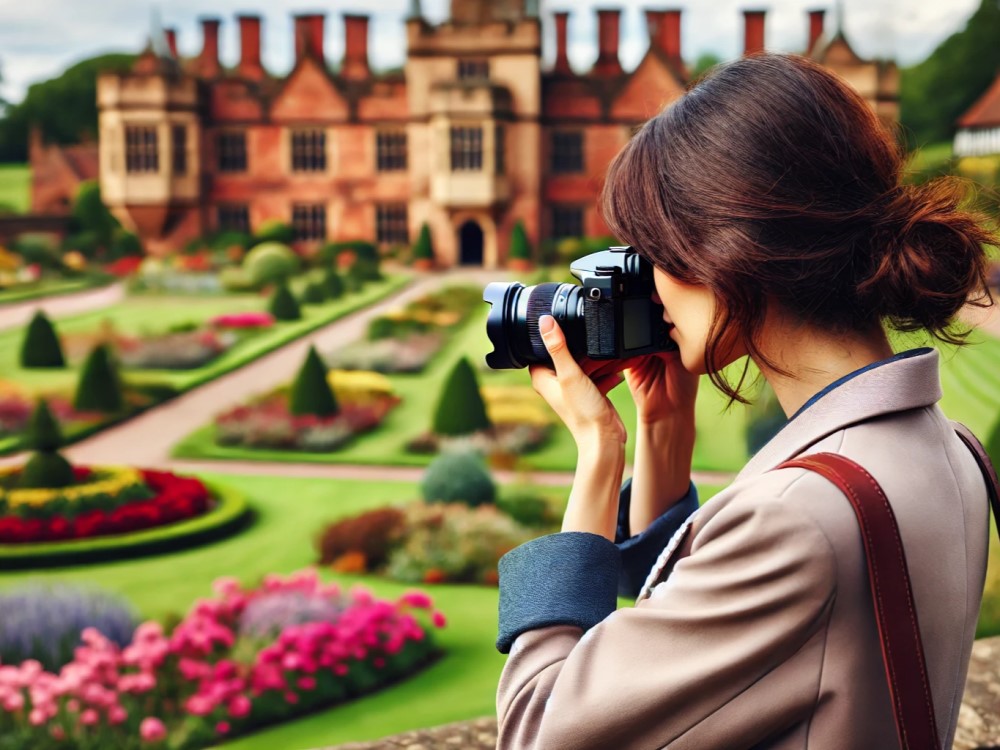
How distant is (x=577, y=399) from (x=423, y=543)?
16.5 ft

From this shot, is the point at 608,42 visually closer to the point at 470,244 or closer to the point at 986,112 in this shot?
the point at 470,244

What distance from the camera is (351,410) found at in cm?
1015

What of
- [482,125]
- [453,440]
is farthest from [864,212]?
[482,125]

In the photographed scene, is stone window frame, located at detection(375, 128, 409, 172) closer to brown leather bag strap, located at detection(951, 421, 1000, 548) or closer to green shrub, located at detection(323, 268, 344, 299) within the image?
green shrub, located at detection(323, 268, 344, 299)

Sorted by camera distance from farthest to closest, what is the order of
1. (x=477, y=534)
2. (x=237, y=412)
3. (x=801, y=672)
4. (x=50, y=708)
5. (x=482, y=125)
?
(x=482, y=125)
(x=237, y=412)
(x=477, y=534)
(x=50, y=708)
(x=801, y=672)

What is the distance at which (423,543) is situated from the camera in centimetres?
634

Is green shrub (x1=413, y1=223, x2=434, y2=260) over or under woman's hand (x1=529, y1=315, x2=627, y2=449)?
under

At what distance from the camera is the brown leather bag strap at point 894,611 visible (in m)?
1.09

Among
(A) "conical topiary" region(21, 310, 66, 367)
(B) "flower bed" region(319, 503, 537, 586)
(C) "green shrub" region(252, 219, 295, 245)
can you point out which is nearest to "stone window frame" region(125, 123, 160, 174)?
(C) "green shrub" region(252, 219, 295, 245)

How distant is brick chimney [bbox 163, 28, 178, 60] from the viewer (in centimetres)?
2352

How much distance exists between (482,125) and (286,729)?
19.2 m

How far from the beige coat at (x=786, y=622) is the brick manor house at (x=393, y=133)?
2153cm

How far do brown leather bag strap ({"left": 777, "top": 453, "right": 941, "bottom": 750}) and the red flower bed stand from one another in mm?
6478

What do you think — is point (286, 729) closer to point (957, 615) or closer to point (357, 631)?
point (357, 631)
